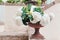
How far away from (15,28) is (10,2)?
611mm

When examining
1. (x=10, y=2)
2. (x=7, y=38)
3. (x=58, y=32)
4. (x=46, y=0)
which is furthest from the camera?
(x=46, y=0)

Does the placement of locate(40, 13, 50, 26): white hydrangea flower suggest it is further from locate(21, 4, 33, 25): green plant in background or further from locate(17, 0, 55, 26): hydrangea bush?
locate(21, 4, 33, 25): green plant in background

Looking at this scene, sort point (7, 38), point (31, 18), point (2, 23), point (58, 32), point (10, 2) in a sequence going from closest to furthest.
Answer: point (31, 18), point (7, 38), point (58, 32), point (2, 23), point (10, 2)

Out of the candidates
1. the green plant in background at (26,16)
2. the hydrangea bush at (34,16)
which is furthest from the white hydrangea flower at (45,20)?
the green plant in background at (26,16)

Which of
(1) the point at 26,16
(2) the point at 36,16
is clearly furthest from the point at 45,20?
(1) the point at 26,16

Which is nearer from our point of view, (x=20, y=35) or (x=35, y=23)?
(x=35, y=23)

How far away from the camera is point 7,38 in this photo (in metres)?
1.81

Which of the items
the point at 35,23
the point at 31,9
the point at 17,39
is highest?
the point at 31,9

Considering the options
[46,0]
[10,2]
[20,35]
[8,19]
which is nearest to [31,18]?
[20,35]

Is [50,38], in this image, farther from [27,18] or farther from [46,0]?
[46,0]

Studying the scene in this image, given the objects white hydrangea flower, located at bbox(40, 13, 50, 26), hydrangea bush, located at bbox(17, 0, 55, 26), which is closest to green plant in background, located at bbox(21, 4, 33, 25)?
hydrangea bush, located at bbox(17, 0, 55, 26)

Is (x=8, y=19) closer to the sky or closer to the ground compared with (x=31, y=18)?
closer to the ground

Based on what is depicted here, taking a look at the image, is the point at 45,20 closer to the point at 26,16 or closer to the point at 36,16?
the point at 36,16

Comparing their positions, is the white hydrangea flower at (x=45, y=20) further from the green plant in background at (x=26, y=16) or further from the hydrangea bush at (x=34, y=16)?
the green plant in background at (x=26, y=16)
